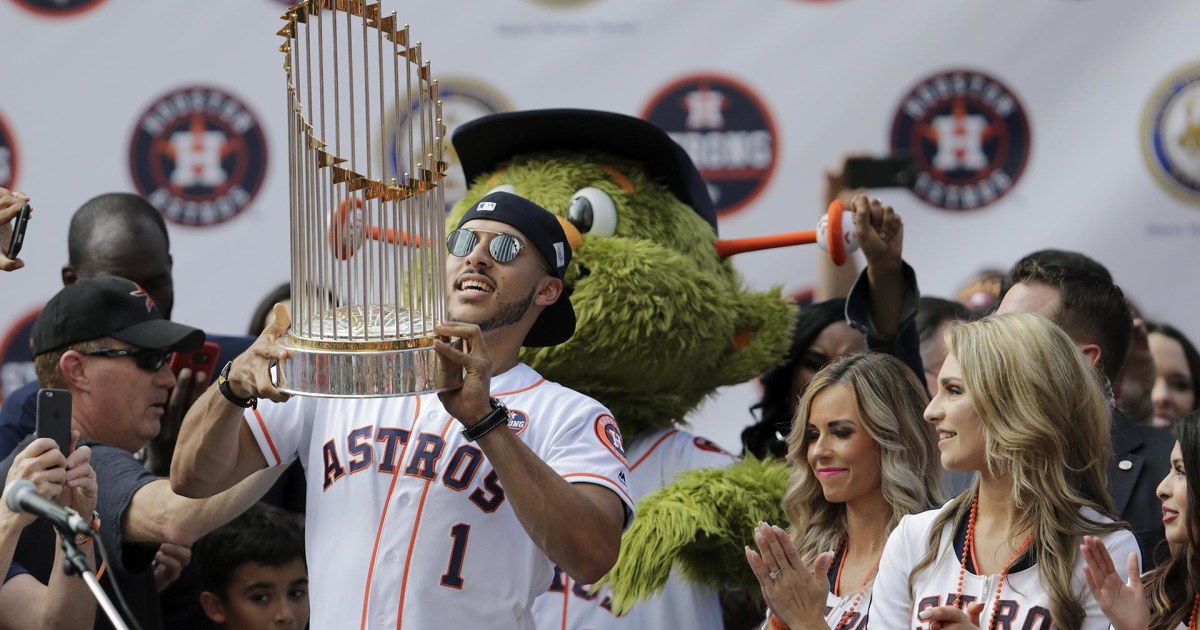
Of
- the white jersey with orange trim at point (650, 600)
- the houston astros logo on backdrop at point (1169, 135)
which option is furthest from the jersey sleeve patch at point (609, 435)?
the houston astros logo on backdrop at point (1169, 135)

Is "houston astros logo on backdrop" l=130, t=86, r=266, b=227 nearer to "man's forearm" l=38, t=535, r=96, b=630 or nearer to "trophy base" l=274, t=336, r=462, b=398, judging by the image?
"man's forearm" l=38, t=535, r=96, b=630

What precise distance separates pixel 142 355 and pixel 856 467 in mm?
1511

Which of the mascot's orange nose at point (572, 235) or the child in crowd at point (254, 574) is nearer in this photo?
the mascot's orange nose at point (572, 235)

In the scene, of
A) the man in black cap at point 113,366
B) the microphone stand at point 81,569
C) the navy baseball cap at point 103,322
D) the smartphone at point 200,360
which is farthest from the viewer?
the smartphone at point 200,360

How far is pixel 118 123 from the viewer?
15.0 feet

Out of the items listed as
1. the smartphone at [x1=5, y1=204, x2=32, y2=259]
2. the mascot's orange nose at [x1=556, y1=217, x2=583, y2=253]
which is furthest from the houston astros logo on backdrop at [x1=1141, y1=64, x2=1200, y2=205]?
the smartphone at [x1=5, y1=204, x2=32, y2=259]

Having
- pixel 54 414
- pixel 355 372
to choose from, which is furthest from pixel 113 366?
pixel 355 372

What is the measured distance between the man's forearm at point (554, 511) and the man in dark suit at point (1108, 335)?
109 centimetres

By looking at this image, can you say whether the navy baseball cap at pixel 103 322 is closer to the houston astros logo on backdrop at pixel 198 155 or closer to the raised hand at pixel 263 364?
the raised hand at pixel 263 364

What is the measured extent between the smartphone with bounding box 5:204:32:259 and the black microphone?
0.82m

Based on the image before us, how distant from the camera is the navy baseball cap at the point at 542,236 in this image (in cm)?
280

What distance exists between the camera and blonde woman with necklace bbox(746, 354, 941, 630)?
2863mm

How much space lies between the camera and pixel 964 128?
454cm

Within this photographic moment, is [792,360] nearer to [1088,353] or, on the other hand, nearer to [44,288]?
[1088,353]
